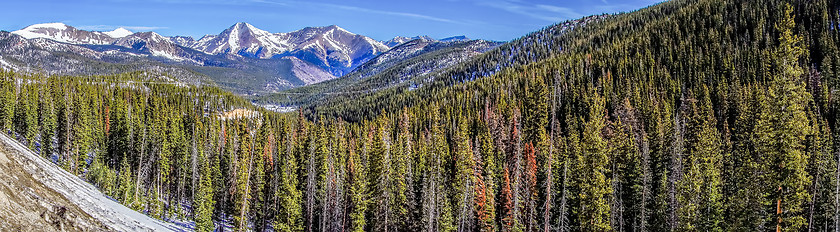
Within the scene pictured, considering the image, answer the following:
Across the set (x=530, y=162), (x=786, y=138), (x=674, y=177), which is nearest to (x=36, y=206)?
(x=786, y=138)

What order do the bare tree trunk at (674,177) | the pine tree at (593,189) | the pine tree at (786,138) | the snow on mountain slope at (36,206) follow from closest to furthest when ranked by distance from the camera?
the snow on mountain slope at (36,206) → the pine tree at (786,138) → the pine tree at (593,189) → the bare tree trunk at (674,177)

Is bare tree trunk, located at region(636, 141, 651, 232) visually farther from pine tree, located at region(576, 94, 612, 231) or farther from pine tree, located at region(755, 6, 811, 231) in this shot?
pine tree, located at region(755, 6, 811, 231)

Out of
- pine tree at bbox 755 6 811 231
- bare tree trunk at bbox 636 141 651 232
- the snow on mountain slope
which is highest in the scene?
pine tree at bbox 755 6 811 231

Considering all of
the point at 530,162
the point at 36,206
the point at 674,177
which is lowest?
the point at 674,177

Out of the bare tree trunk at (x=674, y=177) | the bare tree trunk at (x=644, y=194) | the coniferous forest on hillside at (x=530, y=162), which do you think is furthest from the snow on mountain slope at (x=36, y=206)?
the bare tree trunk at (x=644, y=194)

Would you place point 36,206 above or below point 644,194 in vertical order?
above

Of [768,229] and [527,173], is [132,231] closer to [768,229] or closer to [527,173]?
[527,173]

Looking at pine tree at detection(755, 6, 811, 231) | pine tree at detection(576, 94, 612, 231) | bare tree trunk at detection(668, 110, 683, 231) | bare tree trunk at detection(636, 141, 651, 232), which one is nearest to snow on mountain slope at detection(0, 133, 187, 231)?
pine tree at detection(576, 94, 612, 231)

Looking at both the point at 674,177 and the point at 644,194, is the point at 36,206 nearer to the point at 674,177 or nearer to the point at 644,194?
the point at 644,194

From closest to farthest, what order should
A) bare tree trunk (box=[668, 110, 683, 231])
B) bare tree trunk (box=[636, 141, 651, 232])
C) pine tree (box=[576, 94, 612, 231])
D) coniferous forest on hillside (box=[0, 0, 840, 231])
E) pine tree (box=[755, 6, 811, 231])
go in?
pine tree (box=[755, 6, 811, 231]) → coniferous forest on hillside (box=[0, 0, 840, 231]) → pine tree (box=[576, 94, 612, 231]) → bare tree trunk (box=[668, 110, 683, 231]) → bare tree trunk (box=[636, 141, 651, 232])

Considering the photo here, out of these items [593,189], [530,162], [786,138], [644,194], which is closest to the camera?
[786,138]

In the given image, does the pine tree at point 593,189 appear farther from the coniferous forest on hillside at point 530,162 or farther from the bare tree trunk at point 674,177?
the bare tree trunk at point 674,177

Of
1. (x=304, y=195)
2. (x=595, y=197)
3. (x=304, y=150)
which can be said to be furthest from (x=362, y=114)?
(x=595, y=197)

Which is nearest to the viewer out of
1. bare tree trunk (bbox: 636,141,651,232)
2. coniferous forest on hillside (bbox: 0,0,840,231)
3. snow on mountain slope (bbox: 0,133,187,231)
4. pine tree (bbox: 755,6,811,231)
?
snow on mountain slope (bbox: 0,133,187,231)
